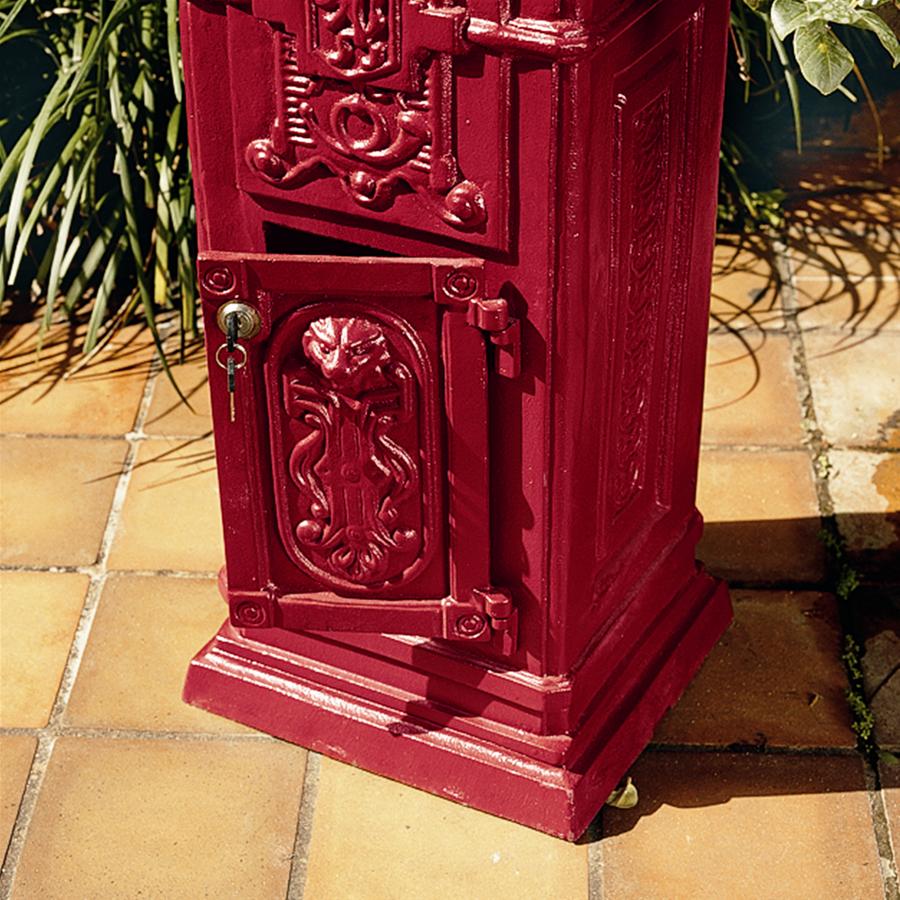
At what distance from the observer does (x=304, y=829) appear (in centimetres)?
271

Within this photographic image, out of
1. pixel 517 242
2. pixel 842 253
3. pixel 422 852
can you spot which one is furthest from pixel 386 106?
pixel 842 253

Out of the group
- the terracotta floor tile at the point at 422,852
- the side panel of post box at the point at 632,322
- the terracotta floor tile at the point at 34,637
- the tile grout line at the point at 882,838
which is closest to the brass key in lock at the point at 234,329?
the side panel of post box at the point at 632,322

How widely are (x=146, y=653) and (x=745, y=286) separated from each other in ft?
6.60

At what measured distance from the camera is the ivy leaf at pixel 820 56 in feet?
6.17

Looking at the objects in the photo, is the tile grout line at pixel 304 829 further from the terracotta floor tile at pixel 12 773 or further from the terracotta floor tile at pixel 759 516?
the terracotta floor tile at pixel 759 516

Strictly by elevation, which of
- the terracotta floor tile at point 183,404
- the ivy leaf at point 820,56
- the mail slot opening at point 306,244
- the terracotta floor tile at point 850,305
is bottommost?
the terracotta floor tile at point 183,404

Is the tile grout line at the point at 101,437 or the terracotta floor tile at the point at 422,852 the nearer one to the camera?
the terracotta floor tile at the point at 422,852

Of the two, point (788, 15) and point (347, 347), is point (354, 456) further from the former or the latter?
point (788, 15)

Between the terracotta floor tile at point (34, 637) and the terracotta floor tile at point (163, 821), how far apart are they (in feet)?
0.46

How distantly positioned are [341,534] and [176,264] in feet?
6.42

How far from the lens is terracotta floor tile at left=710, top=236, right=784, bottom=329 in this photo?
4098mm

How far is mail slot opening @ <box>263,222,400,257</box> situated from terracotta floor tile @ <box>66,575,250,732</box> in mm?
961

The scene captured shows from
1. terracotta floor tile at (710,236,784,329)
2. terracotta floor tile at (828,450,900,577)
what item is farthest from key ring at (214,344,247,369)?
terracotta floor tile at (710,236,784,329)

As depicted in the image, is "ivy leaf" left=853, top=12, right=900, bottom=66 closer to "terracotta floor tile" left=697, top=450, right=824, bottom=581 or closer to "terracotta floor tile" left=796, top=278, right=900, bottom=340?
"terracotta floor tile" left=697, top=450, right=824, bottom=581
